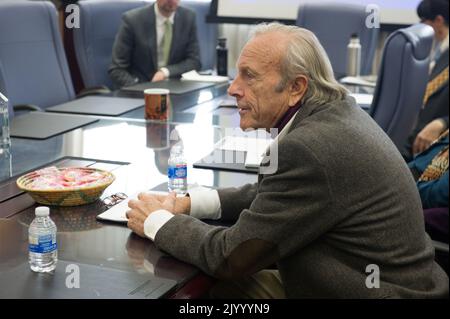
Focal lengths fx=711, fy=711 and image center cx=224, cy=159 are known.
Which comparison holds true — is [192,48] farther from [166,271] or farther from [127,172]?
[166,271]

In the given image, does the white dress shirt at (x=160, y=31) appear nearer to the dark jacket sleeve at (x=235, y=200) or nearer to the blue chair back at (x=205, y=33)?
the blue chair back at (x=205, y=33)

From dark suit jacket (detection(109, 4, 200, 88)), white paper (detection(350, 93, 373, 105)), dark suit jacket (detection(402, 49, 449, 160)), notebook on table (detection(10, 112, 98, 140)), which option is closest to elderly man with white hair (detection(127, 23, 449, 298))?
notebook on table (detection(10, 112, 98, 140))

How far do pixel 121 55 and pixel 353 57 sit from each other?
4.50 feet

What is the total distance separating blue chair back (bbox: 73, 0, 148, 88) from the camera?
4.09 meters

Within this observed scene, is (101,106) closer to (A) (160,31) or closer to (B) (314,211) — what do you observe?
(A) (160,31)

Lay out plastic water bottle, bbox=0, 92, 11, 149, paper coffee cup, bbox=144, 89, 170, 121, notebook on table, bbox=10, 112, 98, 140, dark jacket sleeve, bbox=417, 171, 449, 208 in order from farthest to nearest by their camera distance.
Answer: paper coffee cup, bbox=144, 89, 170, 121 → notebook on table, bbox=10, 112, 98, 140 → plastic water bottle, bbox=0, 92, 11, 149 → dark jacket sleeve, bbox=417, 171, 449, 208

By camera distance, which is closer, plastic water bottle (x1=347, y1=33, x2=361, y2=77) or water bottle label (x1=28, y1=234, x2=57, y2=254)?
water bottle label (x1=28, y1=234, x2=57, y2=254)

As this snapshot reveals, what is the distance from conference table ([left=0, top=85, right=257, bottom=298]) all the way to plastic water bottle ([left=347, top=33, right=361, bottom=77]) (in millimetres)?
1238

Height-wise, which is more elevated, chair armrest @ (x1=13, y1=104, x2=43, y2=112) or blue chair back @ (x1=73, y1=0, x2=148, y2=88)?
blue chair back @ (x1=73, y1=0, x2=148, y2=88)

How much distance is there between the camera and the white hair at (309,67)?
5.43ft

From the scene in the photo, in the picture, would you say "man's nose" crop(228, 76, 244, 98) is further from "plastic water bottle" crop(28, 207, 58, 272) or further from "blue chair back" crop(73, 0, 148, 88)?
"blue chair back" crop(73, 0, 148, 88)

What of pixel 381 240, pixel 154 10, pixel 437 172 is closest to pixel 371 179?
pixel 381 240

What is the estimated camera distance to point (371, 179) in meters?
1.56

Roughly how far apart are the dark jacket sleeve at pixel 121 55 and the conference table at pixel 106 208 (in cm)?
114
